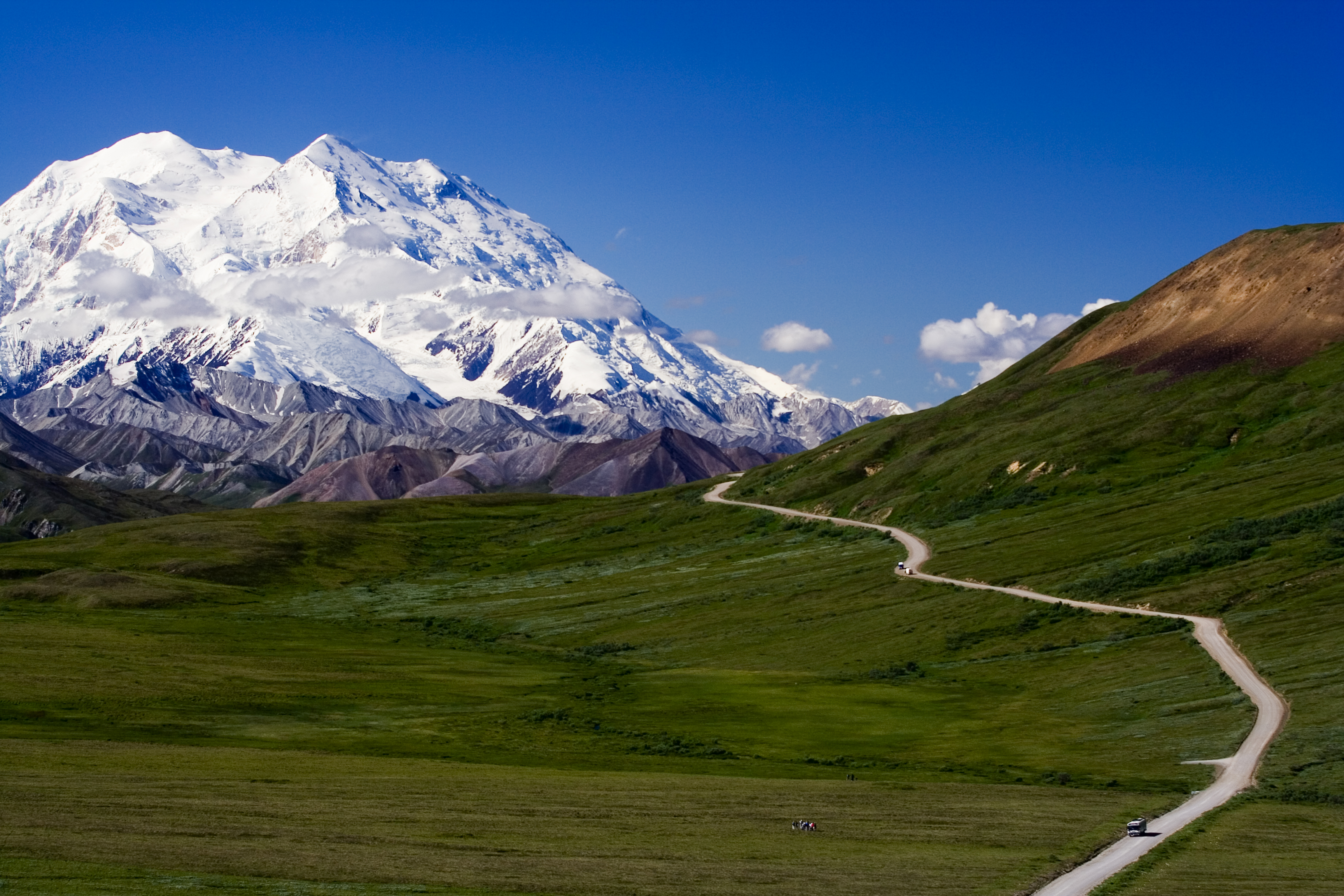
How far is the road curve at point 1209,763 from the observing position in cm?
5009

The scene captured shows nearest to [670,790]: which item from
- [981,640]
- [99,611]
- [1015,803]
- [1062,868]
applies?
[1015,803]

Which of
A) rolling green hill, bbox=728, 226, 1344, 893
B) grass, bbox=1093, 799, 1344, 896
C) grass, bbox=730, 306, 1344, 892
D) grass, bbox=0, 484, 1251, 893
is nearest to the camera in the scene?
grass, bbox=1093, 799, 1344, 896

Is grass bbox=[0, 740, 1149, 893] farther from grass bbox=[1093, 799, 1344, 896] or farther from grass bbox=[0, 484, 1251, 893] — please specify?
grass bbox=[1093, 799, 1344, 896]

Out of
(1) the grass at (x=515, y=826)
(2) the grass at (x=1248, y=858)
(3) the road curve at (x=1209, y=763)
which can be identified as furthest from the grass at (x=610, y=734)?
(2) the grass at (x=1248, y=858)

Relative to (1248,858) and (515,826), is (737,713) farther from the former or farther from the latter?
(1248,858)

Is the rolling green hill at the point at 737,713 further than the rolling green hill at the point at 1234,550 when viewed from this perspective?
No

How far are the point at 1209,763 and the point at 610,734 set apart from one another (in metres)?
41.2

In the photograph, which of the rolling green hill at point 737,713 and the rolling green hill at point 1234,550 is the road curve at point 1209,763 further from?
the rolling green hill at point 1234,550

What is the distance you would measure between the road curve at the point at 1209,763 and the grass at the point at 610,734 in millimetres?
1442

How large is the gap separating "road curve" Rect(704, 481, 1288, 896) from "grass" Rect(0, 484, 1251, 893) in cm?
144

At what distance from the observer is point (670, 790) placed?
221ft

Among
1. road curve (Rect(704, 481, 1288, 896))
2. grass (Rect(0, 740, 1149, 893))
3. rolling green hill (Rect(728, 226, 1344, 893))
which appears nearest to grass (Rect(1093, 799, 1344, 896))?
rolling green hill (Rect(728, 226, 1344, 893))

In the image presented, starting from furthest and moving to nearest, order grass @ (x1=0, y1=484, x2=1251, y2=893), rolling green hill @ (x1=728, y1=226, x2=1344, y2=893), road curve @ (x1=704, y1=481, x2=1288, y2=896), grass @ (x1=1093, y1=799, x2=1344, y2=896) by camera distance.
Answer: rolling green hill @ (x1=728, y1=226, x2=1344, y2=893), road curve @ (x1=704, y1=481, x2=1288, y2=896), grass @ (x1=0, y1=484, x2=1251, y2=893), grass @ (x1=1093, y1=799, x2=1344, y2=896)

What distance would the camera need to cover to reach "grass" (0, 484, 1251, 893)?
4928cm
